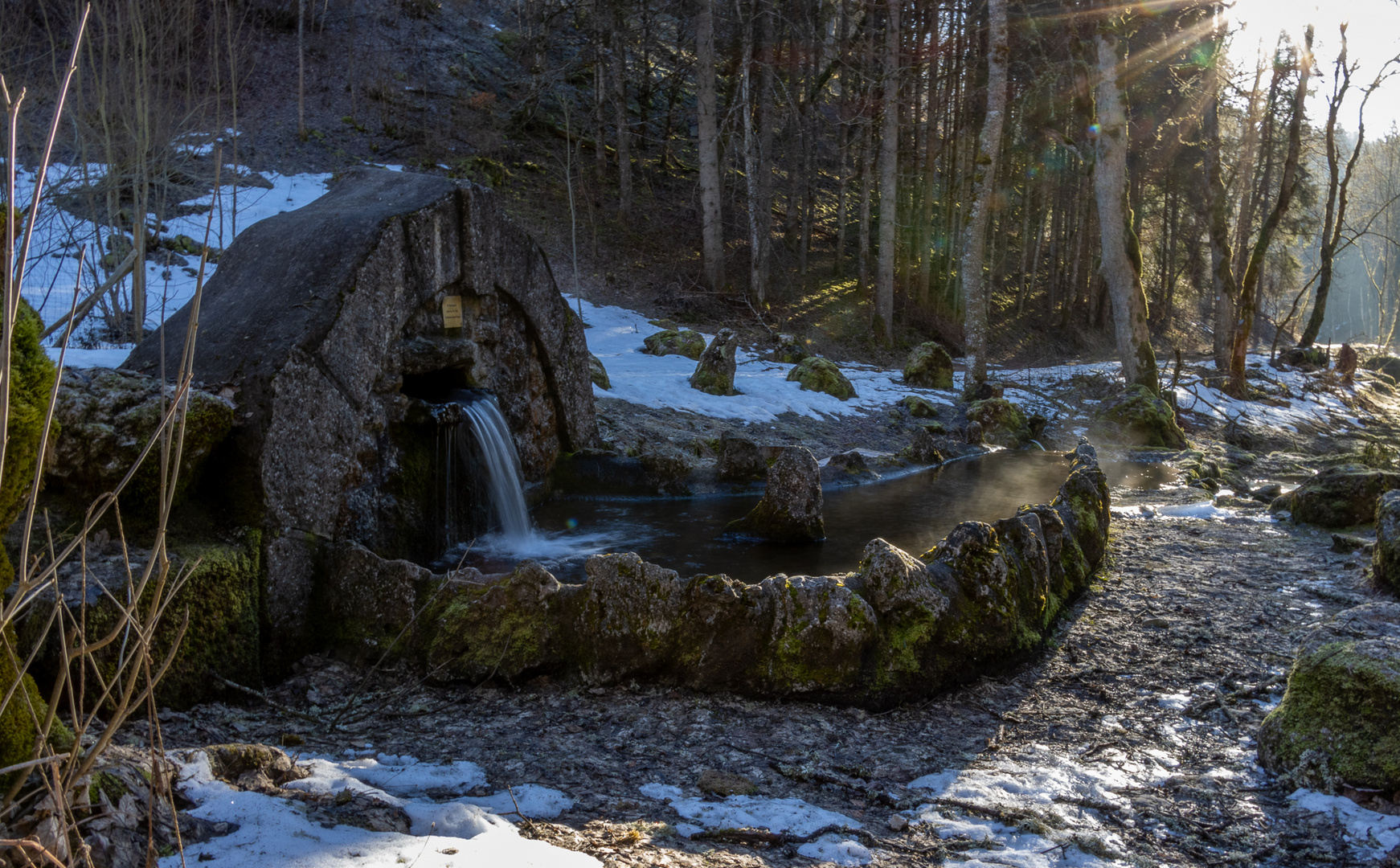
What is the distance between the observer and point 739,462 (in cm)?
887

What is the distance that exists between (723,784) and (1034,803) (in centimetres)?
115

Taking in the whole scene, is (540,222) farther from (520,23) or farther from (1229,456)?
(1229,456)

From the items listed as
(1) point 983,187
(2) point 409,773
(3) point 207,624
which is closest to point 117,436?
(3) point 207,624

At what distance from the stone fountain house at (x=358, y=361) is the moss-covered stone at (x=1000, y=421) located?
7489 mm

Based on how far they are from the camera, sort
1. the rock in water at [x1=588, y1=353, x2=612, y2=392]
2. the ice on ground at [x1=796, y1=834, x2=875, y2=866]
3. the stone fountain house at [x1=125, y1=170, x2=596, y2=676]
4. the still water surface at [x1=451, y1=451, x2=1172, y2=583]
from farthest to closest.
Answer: the rock in water at [x1=588, y1=353, x2=612, y2=392]
the still water surface at [x1=451, y1=451, x2=1172, y2=583]
the stone fountain house at [x1=125, y1=170, x2=596, y2=676]
the ice on ground at [x1=796, y1=834, x2=875, y2=866]

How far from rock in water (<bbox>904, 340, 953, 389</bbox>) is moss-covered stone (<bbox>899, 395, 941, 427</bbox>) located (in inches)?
98.6

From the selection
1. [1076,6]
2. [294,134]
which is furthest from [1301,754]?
[294,134]

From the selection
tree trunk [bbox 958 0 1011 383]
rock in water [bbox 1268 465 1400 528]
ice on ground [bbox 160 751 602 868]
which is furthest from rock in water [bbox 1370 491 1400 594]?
tree trunk [bbox 958 0 1011 383]

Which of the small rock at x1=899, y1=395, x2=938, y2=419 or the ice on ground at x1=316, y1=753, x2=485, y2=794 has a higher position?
the small rock at x1=899, y1=395, x2=938, y2=419

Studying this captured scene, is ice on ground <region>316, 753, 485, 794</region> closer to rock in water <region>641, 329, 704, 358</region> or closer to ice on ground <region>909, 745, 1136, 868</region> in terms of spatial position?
ice on ground <region>909, 745, 1136, 868</region>

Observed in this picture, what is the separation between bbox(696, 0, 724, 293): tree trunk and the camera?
19016mm

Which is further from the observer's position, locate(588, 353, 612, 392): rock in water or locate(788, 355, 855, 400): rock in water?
locate(788, 355, 855, 400): rock in water

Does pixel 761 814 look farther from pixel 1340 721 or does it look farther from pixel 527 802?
pixel 1340 721

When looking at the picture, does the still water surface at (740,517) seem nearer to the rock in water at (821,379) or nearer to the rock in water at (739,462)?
the rock in water at (739,462)
